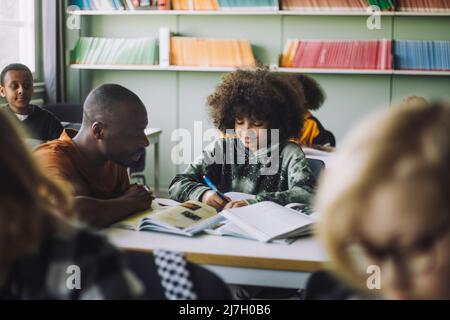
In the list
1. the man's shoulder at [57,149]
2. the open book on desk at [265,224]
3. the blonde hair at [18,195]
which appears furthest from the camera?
the man's shoulder at [57,149]

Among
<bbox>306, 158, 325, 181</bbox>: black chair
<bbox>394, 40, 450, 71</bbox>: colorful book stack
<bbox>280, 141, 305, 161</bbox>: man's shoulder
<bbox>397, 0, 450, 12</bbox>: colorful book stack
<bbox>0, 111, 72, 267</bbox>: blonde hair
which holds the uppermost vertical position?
<bbox>397, 0, 450, 12</bbox>: colorful book stack

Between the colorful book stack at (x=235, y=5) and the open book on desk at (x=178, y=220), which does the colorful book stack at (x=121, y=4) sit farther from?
the open book on desk at (x=178, y=220)

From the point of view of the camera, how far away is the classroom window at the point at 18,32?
4.68 m

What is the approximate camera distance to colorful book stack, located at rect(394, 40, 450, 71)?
4879 millimetres

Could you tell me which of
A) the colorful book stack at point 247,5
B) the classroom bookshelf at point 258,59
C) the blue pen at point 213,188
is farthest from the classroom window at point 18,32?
the blue pen at point 213,188

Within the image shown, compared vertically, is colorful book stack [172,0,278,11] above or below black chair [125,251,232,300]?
above

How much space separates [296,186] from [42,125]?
1.96 m

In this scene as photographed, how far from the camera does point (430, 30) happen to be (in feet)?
16.4

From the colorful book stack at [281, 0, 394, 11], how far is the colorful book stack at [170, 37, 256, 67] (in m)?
0.46

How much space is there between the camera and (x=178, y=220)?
6.42ft

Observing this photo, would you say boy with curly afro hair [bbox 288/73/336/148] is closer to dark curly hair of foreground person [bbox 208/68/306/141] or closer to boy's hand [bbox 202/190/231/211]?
dark curly hair of foreground person [bbox 208/68/306/141]

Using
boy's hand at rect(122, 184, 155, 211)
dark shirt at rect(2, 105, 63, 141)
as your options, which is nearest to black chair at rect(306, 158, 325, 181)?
boy's hand at rect(122, 184, 155, 211)

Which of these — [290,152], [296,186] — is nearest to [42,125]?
[290,152]

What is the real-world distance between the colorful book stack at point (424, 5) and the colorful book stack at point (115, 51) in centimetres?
198
